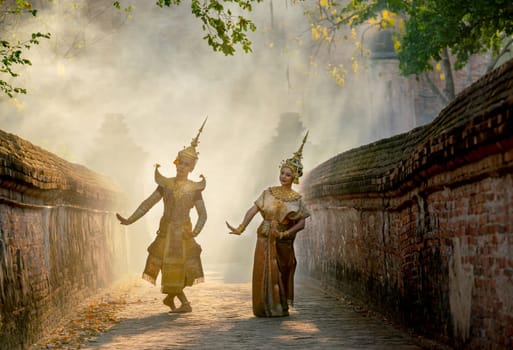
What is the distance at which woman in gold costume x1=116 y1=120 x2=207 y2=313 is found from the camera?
11.1 m

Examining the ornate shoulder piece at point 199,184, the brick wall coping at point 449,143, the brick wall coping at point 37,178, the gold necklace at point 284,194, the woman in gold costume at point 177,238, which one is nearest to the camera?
the brick wall coping at point 449,143

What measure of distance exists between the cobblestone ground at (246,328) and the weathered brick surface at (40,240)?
0.74 meters

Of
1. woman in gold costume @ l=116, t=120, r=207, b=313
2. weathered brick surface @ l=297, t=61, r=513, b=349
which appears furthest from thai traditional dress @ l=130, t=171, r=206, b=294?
weathered brick surface @ l=297, t=61, r=513, b=349

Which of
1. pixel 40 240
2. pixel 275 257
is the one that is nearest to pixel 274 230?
pixel 275 257

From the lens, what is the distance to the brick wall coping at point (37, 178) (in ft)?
24.8

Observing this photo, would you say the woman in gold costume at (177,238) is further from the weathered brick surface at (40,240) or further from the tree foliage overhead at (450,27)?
the tree foliage overhead at (450,27)

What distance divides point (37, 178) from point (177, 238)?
2967mm

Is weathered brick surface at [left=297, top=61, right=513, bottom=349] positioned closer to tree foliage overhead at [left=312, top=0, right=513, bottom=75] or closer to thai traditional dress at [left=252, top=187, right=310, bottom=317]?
thai traditional dress at [left=252, top=187, right=310, bottom=317]

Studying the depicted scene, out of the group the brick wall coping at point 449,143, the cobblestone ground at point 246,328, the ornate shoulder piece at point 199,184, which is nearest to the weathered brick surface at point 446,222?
the brick wall coping at point 449,143

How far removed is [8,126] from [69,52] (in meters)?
11.5

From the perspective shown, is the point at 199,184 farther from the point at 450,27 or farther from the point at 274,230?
the point at 450,27

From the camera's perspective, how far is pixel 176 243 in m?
11.2

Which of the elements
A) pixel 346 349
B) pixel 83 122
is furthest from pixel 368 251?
pixel 83 122

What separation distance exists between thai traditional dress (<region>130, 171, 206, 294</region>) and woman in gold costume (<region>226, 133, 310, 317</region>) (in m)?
0.89
